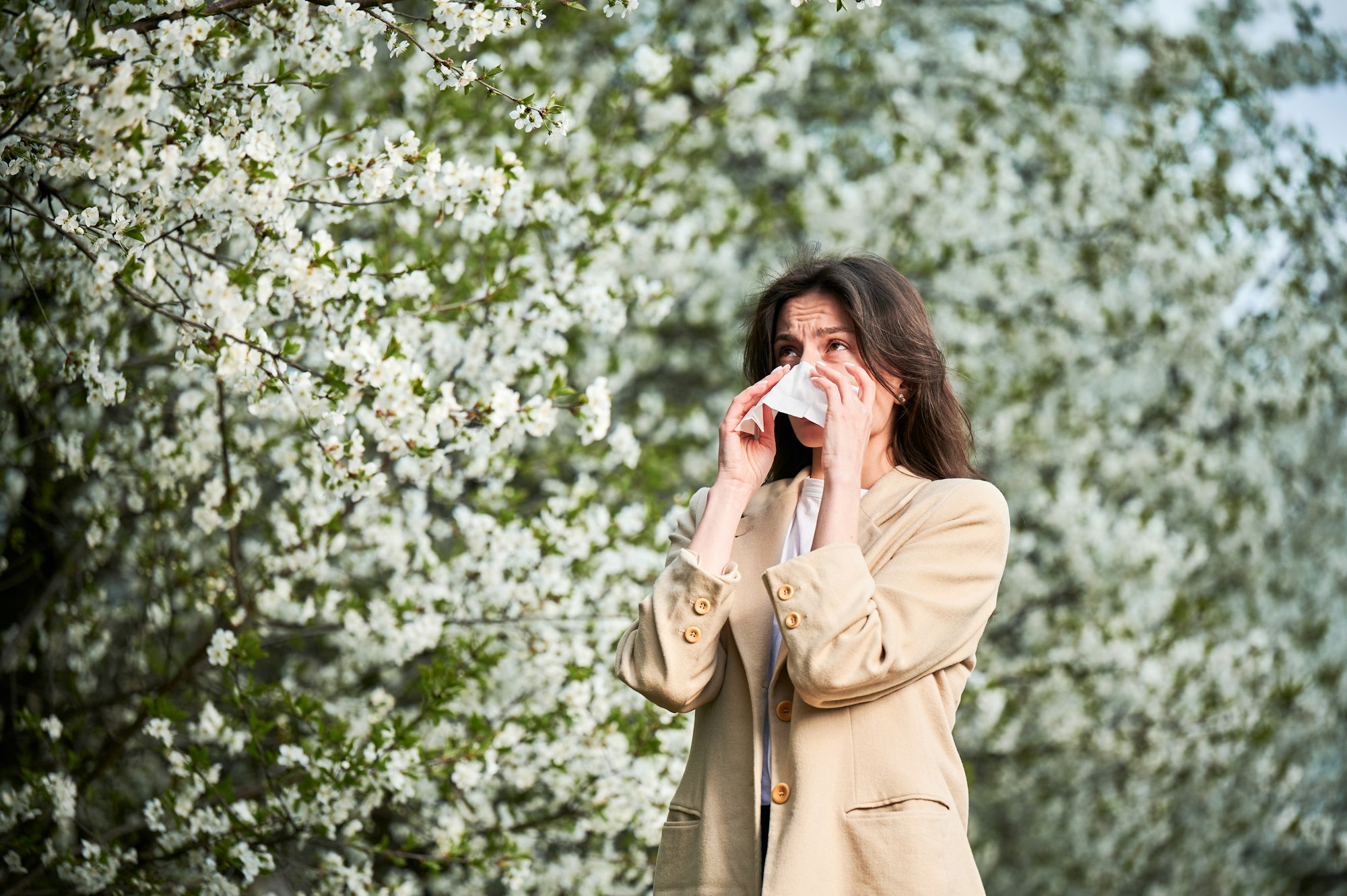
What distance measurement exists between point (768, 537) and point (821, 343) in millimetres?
359

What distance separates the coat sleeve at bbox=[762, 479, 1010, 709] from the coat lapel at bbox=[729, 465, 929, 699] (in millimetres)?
82

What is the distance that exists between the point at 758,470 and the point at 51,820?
7.78 feet

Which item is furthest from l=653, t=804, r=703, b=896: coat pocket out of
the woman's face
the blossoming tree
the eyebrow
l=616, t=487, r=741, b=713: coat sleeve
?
the blossoming tree

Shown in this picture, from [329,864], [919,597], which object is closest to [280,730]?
[329,864]

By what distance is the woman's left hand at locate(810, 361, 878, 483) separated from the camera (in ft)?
6.45

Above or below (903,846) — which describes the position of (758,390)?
above

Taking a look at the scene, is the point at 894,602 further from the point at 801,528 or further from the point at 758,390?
the point at 758,390

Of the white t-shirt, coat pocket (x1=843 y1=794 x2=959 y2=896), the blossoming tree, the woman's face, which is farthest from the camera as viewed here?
the blossoming tree

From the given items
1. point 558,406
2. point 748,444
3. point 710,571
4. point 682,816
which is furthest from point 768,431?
point 558,406

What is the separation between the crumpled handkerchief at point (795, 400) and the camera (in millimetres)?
2094

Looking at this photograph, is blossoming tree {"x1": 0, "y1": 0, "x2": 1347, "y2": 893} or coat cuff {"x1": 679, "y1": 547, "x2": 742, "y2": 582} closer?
coat cuff {"x1": 679, "y1": 547, "x2": 742, "y2": 582}

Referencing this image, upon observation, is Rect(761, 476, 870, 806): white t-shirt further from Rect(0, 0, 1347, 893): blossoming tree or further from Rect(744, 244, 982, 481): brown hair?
Rect(0, 0, 1347, 893): blossoming tree

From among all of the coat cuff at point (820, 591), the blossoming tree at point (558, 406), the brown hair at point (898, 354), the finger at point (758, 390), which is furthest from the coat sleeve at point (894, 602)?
the blossoming tree at point (558, 406)

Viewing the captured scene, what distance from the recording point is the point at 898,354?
218cm
